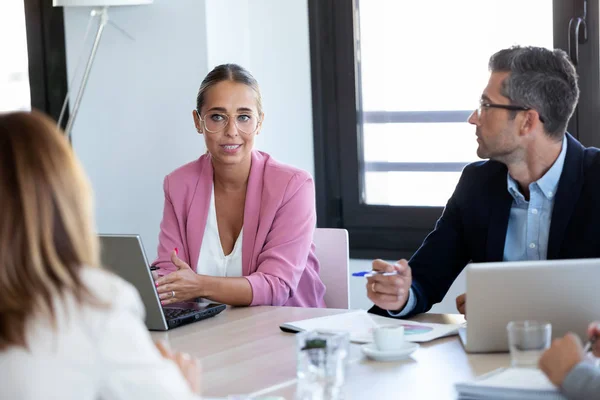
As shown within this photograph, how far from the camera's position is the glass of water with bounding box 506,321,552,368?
1.55 meters

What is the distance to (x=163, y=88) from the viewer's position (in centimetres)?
364

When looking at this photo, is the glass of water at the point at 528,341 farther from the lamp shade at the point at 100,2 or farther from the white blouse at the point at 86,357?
the lamp shade at the point at 100,2

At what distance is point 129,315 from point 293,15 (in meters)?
2.73

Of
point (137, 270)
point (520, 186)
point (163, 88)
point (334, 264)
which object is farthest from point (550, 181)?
point (163, 88)

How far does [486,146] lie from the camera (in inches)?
92.3

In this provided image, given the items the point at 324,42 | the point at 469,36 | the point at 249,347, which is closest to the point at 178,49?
the point at 324,42

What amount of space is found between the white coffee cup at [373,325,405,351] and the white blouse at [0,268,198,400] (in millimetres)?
745

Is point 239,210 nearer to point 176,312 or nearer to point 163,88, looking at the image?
point 176,312

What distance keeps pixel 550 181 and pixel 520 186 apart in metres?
0.10

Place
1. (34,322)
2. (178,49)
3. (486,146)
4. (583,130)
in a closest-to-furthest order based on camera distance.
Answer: (34,322) → (486,146) → (583,130) → (178,49)

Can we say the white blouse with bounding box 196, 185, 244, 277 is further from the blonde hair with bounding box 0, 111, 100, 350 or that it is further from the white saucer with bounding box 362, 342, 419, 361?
the blonde hair with bounding box 0, 111, 100, 350

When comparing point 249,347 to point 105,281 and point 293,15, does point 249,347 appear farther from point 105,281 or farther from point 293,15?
point 293,15

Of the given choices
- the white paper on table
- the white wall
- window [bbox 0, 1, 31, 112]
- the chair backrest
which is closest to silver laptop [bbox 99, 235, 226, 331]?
the white paper on table

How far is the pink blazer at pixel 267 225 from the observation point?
2533 millimetres
